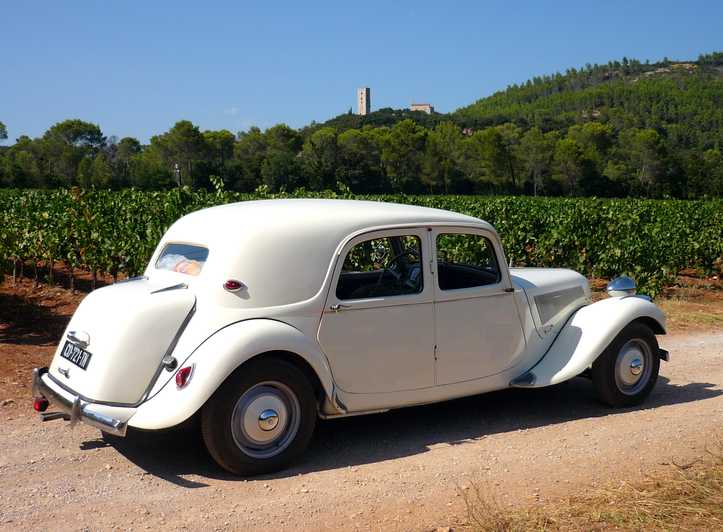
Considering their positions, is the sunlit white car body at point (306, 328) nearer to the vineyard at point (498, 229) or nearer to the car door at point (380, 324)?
the car door at point (380, 324)

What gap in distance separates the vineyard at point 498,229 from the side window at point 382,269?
568 centimetres

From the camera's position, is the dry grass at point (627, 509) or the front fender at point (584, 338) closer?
the dry grass at point (627, 509)

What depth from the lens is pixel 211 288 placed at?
466 centimetres

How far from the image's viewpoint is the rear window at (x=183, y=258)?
197 inches

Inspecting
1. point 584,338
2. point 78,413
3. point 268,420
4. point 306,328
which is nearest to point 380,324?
point 306,328

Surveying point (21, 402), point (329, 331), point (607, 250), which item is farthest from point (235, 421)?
point (607, 250)

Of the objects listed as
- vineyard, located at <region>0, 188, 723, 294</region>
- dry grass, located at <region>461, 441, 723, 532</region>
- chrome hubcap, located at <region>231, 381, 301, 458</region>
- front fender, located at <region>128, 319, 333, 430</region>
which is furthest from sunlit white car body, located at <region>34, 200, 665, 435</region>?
vineyard, located at <region>0, 188, 723, 294</region>

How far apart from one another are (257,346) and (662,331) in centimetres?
384

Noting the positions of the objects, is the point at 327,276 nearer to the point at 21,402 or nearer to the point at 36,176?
the point at 21,402

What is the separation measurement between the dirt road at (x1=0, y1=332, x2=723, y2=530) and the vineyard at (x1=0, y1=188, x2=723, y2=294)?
629cm

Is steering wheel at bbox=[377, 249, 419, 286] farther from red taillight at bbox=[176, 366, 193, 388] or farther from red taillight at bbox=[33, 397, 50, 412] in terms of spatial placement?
red taillight at bbox=[33, 397, 50, 412]

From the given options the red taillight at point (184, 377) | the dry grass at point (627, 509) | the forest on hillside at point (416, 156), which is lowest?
the dry grass at point (627, 509)

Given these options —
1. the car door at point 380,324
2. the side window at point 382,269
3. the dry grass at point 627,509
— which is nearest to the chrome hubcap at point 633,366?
the dry grass at point 627,509

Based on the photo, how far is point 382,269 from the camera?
5.73 metres
